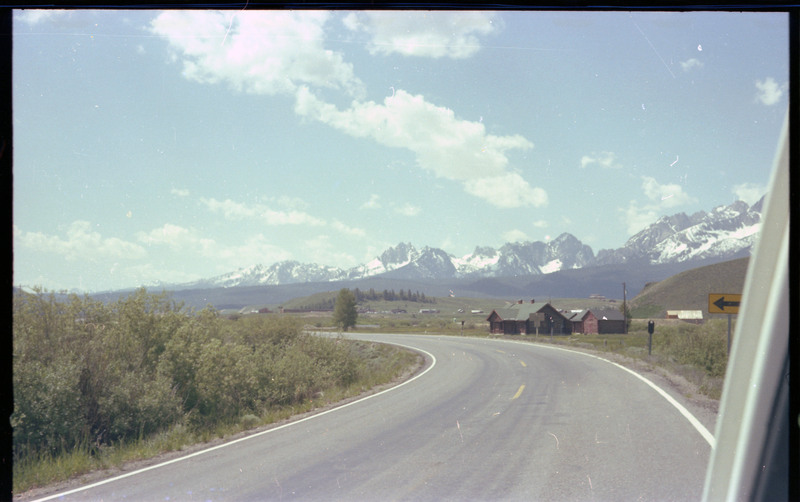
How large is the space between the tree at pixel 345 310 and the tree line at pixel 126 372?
9.25 ft

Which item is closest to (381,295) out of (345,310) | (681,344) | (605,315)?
(345,310)

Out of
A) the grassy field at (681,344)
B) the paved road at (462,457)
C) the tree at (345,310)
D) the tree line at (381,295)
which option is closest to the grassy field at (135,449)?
the paved road at (462,457)

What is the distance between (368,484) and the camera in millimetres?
5301

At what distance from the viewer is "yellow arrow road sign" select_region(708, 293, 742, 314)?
3773 millimetres

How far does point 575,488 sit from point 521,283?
6.29 meters

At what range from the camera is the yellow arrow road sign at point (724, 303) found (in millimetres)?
3773

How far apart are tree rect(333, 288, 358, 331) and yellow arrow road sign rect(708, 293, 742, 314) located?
288 inches

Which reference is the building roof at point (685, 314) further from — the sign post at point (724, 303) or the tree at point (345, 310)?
the tree at point (345, 310)

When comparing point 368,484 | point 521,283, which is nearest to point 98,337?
point 368,484

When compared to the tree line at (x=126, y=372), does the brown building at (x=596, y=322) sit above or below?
above

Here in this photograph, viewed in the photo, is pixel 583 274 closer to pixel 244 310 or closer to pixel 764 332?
pixel 244 310

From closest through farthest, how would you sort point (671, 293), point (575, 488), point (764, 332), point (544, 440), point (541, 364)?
1. point (764, 332)
2. point (575, 488)
3. point (544, 440)
4. point (671, 293)
5. point (541, 364)

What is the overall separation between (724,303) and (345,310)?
26.0ft

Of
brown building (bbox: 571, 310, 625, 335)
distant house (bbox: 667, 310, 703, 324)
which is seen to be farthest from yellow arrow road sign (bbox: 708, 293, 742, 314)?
brown building (bbox: 571, 310, 625, 335)
